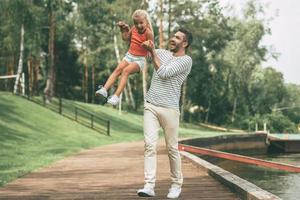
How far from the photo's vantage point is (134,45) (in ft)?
23.0

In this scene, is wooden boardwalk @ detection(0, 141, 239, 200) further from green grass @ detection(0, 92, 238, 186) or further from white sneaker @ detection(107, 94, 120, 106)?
green grass @ detection(0, 92, 238, 186)

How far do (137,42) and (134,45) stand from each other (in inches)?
2.5

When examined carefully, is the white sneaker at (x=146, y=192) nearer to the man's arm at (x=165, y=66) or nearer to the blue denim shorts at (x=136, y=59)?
the man's arm at (x=165, y=66)

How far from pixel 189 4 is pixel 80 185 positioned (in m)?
35.9

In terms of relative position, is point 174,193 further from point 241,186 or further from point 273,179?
point 273,179

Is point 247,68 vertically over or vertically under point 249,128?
over

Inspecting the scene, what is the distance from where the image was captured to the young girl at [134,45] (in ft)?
21.9

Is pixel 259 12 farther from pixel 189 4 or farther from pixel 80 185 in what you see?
pixel 80 185

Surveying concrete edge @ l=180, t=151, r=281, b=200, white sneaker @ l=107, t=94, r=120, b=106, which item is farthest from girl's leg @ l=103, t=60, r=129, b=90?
concrete edge @ l=180, t=151, r=281, b=200

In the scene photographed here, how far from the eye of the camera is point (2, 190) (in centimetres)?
818

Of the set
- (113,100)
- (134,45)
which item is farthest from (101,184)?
(134,45)

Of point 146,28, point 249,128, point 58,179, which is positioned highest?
point 146,28

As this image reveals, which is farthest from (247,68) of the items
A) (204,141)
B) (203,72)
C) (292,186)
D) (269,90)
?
(292,186)

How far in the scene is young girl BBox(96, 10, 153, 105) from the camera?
6688 millimetres
